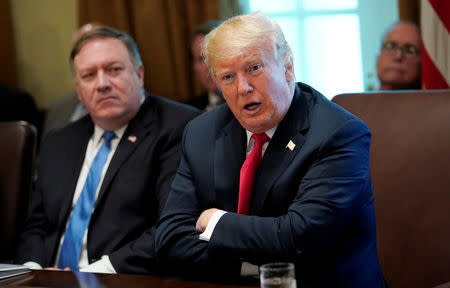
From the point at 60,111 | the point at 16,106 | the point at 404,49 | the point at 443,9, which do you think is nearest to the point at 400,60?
the point at 404,49

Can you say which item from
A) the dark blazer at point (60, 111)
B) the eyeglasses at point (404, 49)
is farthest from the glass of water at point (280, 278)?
the dark blazer at point (60, 111)

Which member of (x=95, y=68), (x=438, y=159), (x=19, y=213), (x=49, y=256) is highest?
(x=95, y=68)

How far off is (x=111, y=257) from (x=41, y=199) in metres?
0.61

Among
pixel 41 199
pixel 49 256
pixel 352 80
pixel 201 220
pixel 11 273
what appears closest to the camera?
pixel 11 273

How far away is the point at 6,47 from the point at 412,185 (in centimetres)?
416

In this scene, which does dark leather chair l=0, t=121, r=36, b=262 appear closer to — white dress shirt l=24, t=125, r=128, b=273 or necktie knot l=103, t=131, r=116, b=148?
white dress shirt l=24, t=125, r=128, b=273

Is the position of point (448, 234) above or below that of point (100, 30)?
below

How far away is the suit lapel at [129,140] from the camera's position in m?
2.66

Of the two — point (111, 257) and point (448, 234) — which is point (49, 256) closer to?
point (111, 257)

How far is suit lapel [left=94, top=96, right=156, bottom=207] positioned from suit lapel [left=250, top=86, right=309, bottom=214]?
849mm

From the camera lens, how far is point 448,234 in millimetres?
2072

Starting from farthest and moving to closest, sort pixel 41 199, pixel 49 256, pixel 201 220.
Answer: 1. pixel 41 199
2. pixel 49 256
3. pixel 201 220

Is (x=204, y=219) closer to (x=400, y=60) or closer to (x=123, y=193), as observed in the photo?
(x=123, y=193)

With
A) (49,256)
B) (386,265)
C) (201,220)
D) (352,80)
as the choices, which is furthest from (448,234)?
(352,80)
